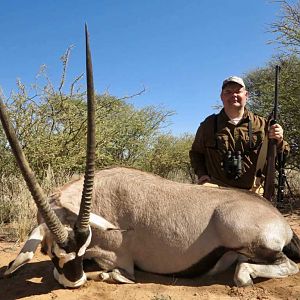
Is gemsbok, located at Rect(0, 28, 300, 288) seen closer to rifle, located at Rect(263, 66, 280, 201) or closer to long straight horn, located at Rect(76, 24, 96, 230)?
long straight horn, located at Rect(76, 24, 96, 230)

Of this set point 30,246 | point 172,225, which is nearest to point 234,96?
point 172,225

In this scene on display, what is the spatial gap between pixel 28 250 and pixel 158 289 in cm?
109

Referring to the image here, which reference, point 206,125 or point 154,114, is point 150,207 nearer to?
point 206,125

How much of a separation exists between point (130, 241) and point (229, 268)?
0.91 meters

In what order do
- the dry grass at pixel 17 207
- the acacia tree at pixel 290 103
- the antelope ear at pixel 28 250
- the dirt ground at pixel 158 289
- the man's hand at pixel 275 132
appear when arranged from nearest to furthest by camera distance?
the antelope ear at pixel 28 250
the dirt ground at pixel 158 289
the man's hand at pixel 275 132
the dry grass at pixel 17 207
the acacia tree at pixel 290 103

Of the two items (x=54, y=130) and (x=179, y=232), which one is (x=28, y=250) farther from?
(x=54, y=130)

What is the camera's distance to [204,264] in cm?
366

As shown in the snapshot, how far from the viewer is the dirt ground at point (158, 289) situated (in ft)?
11.0

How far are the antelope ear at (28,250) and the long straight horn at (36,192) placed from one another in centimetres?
21

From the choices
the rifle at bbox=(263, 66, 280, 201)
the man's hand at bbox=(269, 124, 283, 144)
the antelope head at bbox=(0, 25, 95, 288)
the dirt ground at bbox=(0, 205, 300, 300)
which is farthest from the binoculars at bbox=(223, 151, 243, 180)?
the antelope head at bbox=(0, 25, 95, 288)

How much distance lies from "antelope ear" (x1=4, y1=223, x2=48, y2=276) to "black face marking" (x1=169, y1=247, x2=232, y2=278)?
3.94 feet

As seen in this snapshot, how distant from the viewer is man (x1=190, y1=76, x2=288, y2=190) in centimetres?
494

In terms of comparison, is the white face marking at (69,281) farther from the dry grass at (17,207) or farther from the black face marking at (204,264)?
A: the dry grass at (17,207)

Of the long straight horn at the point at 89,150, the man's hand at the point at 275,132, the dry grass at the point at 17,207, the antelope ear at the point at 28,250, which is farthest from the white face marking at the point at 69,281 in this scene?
the man's hand at the point at 275,132
